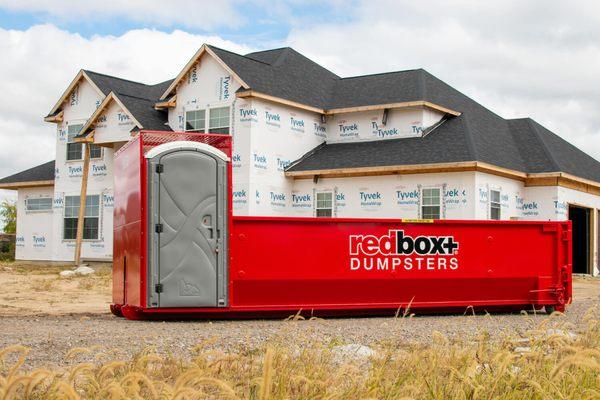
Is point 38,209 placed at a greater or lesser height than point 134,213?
greater

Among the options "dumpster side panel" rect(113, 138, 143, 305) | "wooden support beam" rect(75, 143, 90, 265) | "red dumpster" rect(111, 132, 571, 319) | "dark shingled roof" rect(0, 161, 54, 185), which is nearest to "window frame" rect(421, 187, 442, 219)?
"red dumpster" rect(111, 132, 571, 319)

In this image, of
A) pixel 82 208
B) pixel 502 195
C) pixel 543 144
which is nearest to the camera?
pixel 502 195

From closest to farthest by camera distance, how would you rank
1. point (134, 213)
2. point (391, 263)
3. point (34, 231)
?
point (134, 213)
point (391, 263)
point (34, 231)

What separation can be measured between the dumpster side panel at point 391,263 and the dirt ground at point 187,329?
1.48 ft

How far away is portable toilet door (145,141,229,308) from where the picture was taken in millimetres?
12773

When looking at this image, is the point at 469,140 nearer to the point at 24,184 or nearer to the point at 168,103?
the point at 168,103

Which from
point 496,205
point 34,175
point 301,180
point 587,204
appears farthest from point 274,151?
point 34,175

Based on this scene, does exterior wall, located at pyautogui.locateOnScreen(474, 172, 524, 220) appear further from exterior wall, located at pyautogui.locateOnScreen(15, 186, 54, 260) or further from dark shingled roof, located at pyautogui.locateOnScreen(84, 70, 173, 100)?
exterior wall, located at pyautogui.locateOnScreen(15, 186, 54, 260)

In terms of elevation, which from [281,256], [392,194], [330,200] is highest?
[392,194]

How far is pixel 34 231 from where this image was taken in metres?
37.8

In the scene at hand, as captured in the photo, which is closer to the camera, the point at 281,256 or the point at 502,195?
the point at 281,256

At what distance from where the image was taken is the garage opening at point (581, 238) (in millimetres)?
32594

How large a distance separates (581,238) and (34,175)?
26.1 meters

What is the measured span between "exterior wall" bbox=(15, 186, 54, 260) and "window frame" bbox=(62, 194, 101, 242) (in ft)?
7.26
